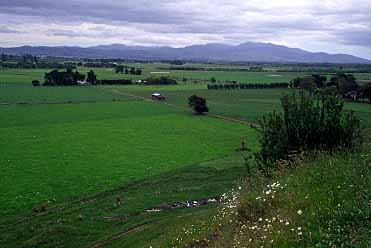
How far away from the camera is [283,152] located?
2388 cm

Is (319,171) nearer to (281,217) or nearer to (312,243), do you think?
(281,217)

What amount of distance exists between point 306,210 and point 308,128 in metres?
11.8

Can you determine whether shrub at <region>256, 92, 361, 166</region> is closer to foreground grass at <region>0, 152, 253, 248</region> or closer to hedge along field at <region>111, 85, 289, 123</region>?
foreground grass at <region>0, 152, 253, 248</region>

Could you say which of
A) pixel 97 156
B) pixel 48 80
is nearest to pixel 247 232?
pixel 97 156

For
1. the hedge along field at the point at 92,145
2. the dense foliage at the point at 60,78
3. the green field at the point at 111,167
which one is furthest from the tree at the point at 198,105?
the dense foliage at the point at 60,78

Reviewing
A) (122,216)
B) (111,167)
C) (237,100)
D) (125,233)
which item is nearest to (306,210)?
(125,233)

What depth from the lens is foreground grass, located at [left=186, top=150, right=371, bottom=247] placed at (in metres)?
10.5

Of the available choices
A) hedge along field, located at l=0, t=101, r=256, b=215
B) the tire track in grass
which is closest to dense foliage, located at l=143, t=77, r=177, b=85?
hedge along field, located at l=0, t=101, r=256, b=215

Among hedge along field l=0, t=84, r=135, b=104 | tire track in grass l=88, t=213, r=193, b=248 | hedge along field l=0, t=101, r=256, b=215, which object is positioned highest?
tire track in grass l=88, t=213, r=193, b=248

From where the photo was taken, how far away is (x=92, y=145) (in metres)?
62.1

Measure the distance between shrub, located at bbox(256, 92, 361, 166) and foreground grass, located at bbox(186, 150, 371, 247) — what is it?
241 inches

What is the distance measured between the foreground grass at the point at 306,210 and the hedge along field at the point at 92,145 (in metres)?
22.4

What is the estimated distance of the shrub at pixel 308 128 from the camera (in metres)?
22.4

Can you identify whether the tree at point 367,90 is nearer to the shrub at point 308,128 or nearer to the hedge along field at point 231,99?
the hedge along field at point 231,99
